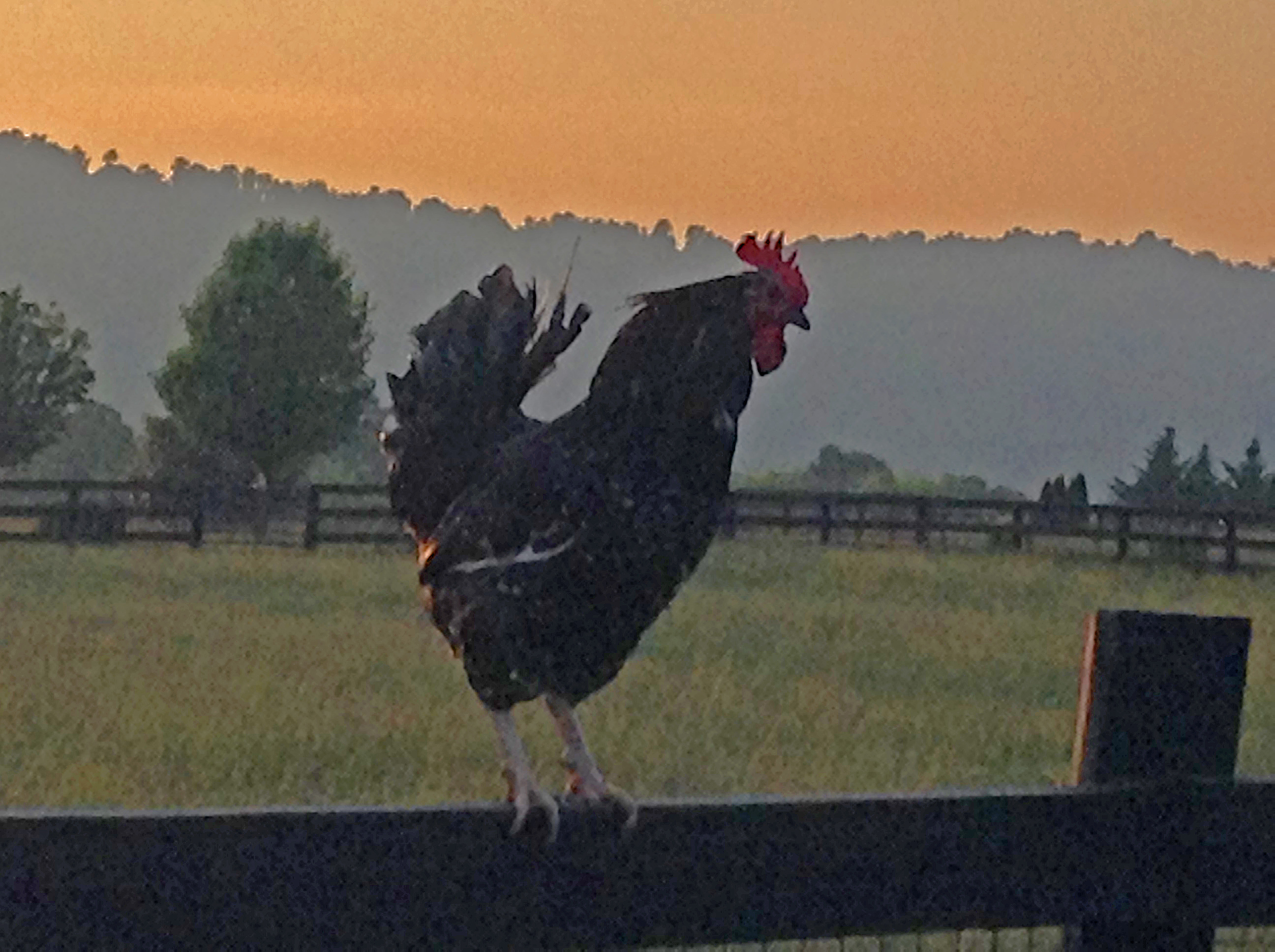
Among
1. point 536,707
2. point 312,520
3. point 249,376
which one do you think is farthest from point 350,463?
point 536,707

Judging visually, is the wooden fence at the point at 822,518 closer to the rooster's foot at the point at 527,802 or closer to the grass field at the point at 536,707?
the grass field at the point at 536,707

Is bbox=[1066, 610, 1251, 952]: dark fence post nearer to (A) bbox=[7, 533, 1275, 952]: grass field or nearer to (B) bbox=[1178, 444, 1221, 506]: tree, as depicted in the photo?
(A) bbox=[7, 533, 1275, 952]: grass field

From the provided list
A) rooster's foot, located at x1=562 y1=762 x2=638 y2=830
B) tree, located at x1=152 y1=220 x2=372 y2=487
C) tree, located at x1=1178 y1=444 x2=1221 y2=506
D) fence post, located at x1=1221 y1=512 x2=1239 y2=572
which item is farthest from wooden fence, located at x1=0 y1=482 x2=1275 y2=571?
tree, located at x1=152 y1=220 x2=372 y2=487

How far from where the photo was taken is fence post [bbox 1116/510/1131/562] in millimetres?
25531

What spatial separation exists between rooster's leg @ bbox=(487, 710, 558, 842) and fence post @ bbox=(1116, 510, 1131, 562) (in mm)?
22417

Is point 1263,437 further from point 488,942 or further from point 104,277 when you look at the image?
point 488,942

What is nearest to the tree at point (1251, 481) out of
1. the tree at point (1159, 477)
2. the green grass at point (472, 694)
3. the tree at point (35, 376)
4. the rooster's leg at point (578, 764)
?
Answer: the tree at point (1159, 477)

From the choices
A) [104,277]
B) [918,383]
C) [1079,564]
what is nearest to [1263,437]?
[918,383]

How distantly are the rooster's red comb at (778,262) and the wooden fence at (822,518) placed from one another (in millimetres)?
20616

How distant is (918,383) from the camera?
168625mm

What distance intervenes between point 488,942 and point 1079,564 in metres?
22.8

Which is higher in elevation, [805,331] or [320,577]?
[805,331]

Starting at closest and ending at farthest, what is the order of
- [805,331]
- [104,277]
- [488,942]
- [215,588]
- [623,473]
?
1. [488,942]
2. [623,473]
3. [805,331]
4. [215,588]
5. [104,277]

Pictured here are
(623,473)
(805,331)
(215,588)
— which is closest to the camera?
(623,473)
